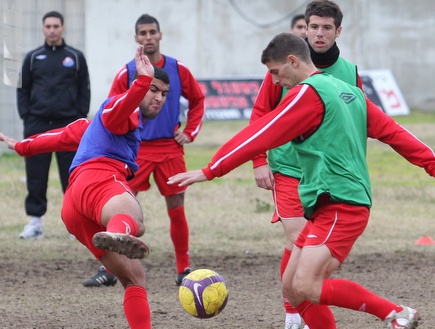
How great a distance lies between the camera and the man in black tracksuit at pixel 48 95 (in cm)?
1134

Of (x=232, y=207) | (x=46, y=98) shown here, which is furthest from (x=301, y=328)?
(x=232, y=207)

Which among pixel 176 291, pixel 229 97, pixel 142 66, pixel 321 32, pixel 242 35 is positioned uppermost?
pixel 321 32

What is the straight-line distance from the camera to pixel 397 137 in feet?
20.5

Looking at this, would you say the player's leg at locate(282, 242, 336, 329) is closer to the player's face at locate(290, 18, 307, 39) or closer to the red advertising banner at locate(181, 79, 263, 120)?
the player's face at locate(290, 18, 307, 39)

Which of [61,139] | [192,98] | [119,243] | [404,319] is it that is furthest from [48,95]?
[404,319]

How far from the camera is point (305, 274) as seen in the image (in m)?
5.84

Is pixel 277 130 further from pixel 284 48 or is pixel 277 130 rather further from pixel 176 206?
pixel 176 206

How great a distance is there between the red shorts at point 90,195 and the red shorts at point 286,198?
1268mm

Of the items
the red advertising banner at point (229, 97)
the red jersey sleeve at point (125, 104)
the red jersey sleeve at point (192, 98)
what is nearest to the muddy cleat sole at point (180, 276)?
the red jersey sleeve at point (192, 98)

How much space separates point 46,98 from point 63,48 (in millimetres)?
670

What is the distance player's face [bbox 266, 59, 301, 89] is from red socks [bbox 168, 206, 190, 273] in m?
3.46

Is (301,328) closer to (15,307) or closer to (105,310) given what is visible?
(105,310)

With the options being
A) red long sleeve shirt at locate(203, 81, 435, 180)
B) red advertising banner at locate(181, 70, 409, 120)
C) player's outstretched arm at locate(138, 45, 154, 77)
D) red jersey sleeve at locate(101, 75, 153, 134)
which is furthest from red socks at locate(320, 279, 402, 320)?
red advertising banner at locate(181, 70, 409, 120)

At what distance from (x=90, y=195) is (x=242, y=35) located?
21.5m
